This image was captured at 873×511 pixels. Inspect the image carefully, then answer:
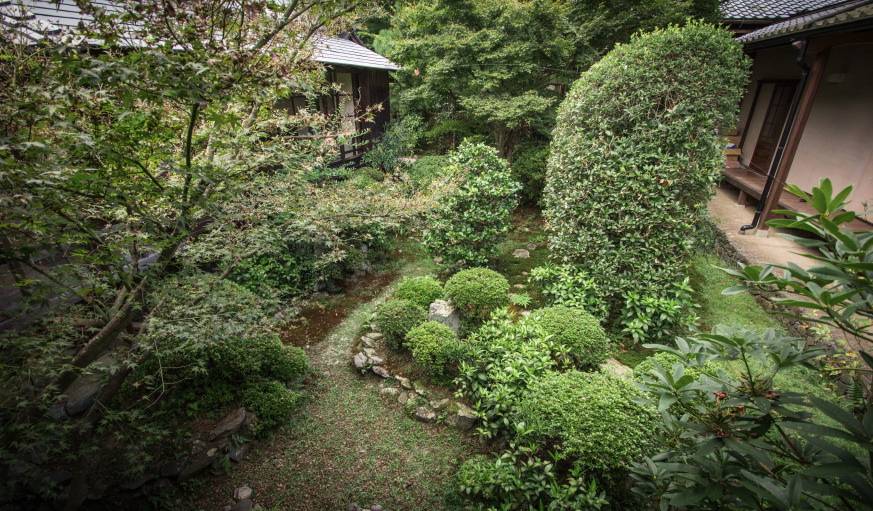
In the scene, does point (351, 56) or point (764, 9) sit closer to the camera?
point (351, 56)

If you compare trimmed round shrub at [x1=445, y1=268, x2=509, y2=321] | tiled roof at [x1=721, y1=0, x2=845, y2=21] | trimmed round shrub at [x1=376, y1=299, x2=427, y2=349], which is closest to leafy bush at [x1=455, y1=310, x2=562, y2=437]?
trimmed round shrub at [x1=445, y1=268, x2=509, y2=321]

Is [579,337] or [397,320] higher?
[579,337]

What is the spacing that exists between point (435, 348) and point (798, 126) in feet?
26.0

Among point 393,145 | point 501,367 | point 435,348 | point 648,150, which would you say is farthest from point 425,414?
point 393,145

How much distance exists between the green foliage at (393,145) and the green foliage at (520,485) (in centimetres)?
894

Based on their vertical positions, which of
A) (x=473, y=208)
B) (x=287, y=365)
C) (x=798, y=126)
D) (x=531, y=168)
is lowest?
(x=287, y=365)

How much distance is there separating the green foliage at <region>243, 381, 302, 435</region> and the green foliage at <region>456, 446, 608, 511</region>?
6.98ft

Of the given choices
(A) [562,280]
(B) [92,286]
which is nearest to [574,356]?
(A) [562,280]

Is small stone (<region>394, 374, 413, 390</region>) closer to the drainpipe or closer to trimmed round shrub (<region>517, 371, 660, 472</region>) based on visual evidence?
trimmed round shrub (<region>517, 371, 660, 472</region>)

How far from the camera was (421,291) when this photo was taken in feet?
20.8

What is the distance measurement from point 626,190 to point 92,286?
18.4 feet

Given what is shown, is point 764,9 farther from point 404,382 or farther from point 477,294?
point 404,382

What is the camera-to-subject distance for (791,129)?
7363 mm

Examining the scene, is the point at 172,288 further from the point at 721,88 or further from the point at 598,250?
the point at 721,88
